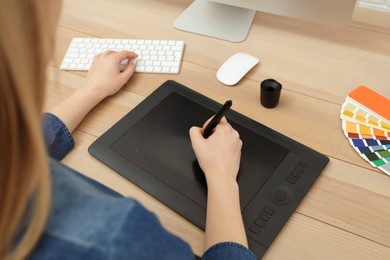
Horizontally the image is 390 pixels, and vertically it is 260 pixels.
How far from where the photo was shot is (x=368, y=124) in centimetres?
76

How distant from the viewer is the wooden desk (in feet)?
2.05

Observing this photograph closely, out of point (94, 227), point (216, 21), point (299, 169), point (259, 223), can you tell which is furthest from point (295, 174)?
point (216, 21)

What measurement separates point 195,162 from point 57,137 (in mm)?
268

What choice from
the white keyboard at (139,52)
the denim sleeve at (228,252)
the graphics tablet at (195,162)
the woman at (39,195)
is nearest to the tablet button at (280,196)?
the graphics tablet at (195,162)

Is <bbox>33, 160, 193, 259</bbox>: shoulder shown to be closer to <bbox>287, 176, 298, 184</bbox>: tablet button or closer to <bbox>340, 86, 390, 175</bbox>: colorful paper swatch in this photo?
<bbox>287, 176, 298, 184</bbox>: tablet button

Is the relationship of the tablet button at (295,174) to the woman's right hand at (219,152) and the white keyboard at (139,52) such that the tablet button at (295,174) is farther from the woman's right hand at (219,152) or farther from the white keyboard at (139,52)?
the white keyboard at (139,52)

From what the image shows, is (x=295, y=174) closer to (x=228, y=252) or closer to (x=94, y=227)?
(x=228, y=252)

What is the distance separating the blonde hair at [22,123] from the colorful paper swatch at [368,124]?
1.88 ft

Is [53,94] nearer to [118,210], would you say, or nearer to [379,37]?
[118,210]

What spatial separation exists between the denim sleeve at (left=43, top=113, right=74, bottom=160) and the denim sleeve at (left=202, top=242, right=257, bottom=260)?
0.34 metres

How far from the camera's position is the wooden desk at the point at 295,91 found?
0.63m

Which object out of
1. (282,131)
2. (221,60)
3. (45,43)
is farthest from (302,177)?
(45,43)

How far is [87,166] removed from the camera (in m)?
0.73

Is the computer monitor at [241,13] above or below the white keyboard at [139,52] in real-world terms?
above
